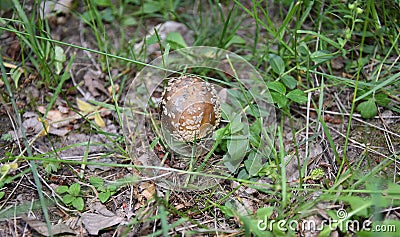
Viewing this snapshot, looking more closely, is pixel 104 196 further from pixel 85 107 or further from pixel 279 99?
pixel 279 99

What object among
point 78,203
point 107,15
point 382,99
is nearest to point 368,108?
point 382,99

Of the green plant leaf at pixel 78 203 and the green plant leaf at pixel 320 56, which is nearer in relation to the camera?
the green plant leaf at pixel 78 203

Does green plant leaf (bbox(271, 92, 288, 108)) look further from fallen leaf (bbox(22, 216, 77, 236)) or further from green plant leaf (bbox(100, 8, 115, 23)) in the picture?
green plant leaf (bbox(100, 8, 115, 23))

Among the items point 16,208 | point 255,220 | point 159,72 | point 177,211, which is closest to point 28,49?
point 159,72

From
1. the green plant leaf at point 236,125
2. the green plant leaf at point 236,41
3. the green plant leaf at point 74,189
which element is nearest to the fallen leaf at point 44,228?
the green plant leaf at point 74,189

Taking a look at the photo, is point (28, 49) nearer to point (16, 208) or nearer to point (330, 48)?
point (16, 208)

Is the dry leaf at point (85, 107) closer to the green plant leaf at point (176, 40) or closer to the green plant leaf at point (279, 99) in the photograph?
the green plant leaf at point (176, 40)
